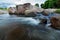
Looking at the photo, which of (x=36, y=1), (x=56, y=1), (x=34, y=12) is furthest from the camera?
(x=36, y=1)

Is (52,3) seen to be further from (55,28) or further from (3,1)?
(3,1)

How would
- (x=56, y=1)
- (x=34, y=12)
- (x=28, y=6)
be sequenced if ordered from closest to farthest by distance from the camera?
1. (x=34, y=12)
2. (x=56, y=1)
3. (x=28, y=6)

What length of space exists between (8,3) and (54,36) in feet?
71.9

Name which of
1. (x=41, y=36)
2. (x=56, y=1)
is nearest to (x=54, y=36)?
(x=41, y=36)

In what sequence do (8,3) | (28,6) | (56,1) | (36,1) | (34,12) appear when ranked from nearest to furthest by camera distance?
1. (34,12)
2. (56,1)
3. (28,6)
4. (36,1)
5. (8,3)

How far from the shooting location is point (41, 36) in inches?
217

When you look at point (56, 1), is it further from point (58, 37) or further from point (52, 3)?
point (58, 37)

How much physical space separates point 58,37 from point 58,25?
1.39 metres

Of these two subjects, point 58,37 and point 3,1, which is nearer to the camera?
point 58,37

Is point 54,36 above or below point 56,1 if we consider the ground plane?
below

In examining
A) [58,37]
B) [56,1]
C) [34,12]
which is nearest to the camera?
[58,37]

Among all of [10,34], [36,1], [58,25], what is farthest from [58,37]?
[36,1]

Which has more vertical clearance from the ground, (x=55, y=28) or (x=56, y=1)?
(x=56, y=1)

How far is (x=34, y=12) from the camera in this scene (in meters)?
14.1
